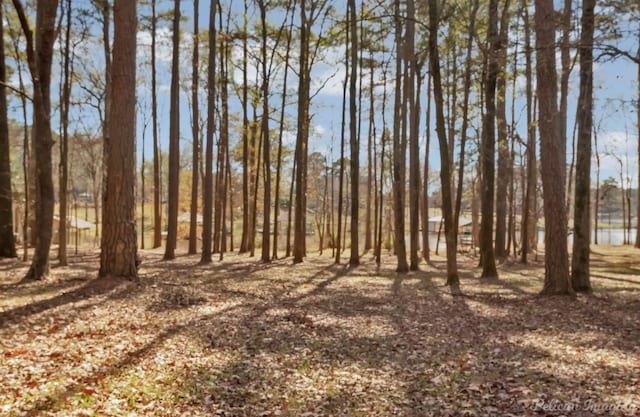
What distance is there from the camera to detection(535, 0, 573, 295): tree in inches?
338

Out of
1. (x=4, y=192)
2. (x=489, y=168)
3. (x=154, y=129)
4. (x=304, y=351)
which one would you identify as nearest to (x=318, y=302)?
(x=304, y=351)

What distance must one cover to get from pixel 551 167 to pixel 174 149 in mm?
13420

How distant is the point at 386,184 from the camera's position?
3055 centimetres

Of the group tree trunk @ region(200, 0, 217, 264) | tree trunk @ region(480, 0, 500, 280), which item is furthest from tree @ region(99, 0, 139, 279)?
tree trunk @ region(480, 0, 500, 280)

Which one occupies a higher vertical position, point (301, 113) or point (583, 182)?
point (301, 113)

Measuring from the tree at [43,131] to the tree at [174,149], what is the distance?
23.8ft

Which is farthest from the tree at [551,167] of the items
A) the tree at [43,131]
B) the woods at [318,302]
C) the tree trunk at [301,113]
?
the tree at [43,131]

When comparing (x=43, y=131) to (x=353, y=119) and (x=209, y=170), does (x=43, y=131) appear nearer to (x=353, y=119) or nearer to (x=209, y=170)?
(x=209, y=170)

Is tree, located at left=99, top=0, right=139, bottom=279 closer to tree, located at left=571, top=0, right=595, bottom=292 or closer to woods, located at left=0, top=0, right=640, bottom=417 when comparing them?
woods, located at left=0, top=0, right=640, bottom=417

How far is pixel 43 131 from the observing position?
8.45m

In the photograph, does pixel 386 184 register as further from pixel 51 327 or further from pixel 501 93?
pixel 51 327

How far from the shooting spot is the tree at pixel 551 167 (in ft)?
28.2

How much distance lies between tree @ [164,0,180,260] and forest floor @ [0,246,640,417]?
644 centimetres

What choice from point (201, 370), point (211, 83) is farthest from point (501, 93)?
point (201, 370)
